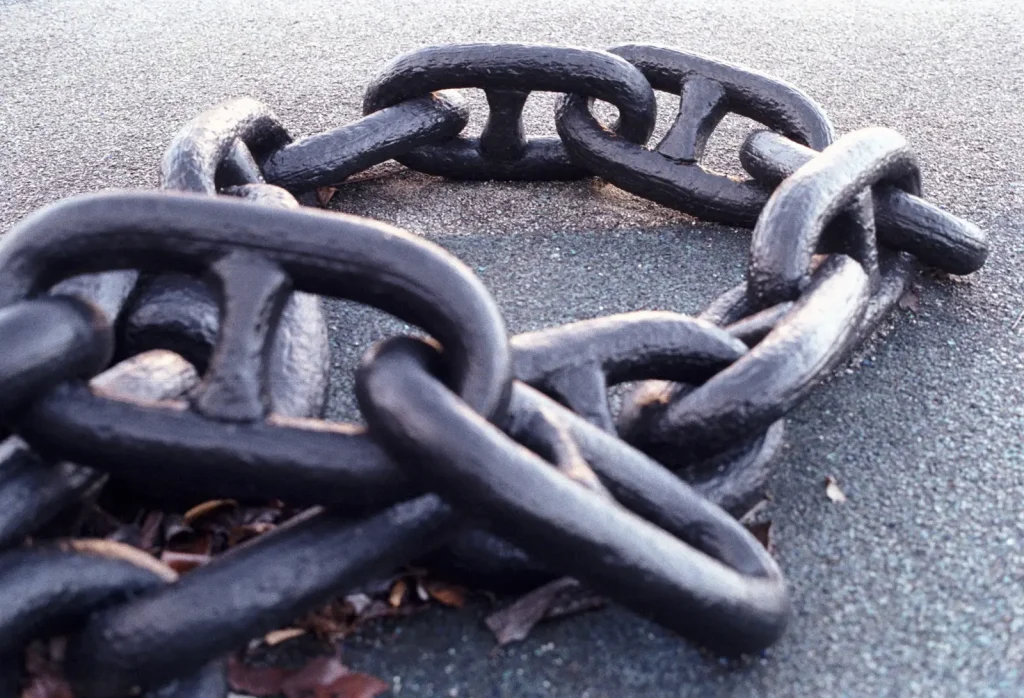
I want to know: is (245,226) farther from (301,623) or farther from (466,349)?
(301,623)

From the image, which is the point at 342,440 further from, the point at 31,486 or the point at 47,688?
the point at 47,688

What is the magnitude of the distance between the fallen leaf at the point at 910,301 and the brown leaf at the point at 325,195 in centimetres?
124

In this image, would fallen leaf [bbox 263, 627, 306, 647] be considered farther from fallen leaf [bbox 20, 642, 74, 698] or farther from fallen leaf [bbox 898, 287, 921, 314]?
fallen leaf [bbox 898, 287, 921, 314]

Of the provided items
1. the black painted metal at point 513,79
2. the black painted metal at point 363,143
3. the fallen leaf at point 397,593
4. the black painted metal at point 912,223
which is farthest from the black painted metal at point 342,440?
the black painted metal at point 513,79

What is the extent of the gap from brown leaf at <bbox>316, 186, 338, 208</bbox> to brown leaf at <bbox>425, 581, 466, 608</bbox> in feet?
3.87

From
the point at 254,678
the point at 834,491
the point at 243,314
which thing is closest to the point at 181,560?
the point at 254,678

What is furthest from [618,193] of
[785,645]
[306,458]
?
[306,458]

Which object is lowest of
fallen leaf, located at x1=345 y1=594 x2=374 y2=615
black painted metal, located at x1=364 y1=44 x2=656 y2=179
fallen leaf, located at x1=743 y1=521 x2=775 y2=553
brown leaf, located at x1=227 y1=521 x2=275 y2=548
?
fallen leaf, located at x1=345 y1=594 x2=374 y2=615

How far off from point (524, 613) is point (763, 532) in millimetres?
372

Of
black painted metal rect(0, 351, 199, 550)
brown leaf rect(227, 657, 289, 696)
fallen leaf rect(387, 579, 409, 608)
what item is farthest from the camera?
fallen leaf rect(387, 579, 409, 608)

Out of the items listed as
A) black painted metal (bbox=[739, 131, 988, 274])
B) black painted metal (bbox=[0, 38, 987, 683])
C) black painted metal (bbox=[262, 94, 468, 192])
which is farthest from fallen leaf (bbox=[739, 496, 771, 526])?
black painted metal (bbox=[262, 94, 468, 192])

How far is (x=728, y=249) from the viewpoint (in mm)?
2143

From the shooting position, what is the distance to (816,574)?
4.56 feet

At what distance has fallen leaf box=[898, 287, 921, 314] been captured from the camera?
6.36 ft
